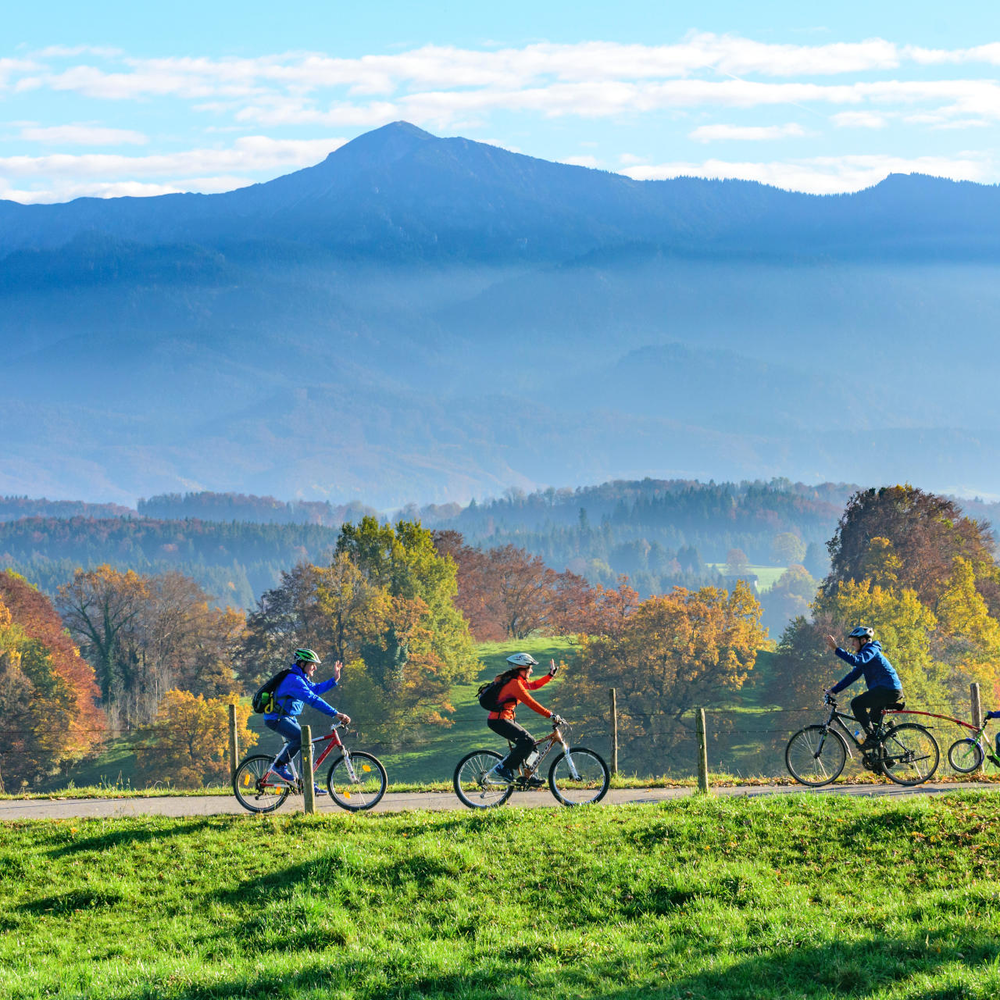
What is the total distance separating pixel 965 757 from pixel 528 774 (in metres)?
7.43

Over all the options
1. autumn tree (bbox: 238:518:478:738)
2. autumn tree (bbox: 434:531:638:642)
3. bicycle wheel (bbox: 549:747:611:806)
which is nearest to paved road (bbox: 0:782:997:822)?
bicycle wheel (bbox: 549:747:611:806)

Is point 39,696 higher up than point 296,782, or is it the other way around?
point 296,782

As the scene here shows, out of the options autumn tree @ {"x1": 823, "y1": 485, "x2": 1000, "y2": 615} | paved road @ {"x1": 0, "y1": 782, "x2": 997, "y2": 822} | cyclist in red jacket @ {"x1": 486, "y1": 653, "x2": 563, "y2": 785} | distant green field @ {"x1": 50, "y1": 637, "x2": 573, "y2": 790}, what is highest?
autumn tree @ {"x1": 823, "y1": 485, "x2": 1000, "y2": 615}

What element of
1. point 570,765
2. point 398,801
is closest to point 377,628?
point 398,801

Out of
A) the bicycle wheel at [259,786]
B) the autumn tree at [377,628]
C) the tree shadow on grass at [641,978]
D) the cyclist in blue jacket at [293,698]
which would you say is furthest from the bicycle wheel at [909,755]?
the autumn tree at [377,628]

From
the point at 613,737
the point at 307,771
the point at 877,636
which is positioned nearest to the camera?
the point at 307,771

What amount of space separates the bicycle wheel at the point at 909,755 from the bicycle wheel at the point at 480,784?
19.9 ft

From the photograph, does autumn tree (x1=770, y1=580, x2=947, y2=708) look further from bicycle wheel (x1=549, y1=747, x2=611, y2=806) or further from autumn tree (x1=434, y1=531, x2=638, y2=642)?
bicycle wheel (x1=549, y1=747, x2=611, y2=806)

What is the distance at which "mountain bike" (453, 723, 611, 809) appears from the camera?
55.6 ft

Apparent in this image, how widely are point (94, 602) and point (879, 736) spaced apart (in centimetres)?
7799

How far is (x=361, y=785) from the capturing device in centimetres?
1755

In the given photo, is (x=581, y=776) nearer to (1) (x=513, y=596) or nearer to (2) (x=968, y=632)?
(2) (x=968, y=632)

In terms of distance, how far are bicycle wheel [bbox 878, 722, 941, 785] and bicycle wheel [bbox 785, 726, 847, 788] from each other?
2.24ft

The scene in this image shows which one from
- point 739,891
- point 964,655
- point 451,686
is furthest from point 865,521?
point 739,891
